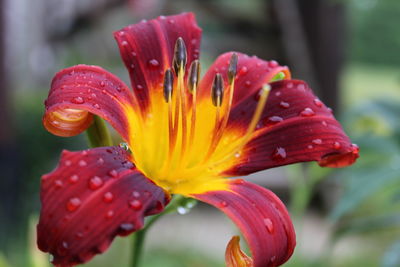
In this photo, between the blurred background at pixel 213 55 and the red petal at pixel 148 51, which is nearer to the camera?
the red petal at pixel 148 51

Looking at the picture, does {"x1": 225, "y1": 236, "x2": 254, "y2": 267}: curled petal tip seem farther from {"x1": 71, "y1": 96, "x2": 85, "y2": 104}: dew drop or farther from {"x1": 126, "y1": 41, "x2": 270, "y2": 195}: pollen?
{"x1": 71, "y1": 96, "x2": 85, "y2": 104}: dew drop

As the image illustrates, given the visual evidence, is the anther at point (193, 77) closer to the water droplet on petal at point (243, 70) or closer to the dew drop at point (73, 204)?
the water droplet on petal at point (243, 70)

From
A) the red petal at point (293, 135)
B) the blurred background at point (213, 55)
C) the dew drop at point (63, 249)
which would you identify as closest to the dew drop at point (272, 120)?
the red petal at point (293, 135)

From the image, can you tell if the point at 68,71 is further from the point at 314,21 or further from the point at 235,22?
the point at 235,22

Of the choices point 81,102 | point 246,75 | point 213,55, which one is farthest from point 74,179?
point 213,55

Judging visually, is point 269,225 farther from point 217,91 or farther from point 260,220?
point 217,91

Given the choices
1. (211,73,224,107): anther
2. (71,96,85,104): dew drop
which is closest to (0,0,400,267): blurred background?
(211,73,224,107): anther
